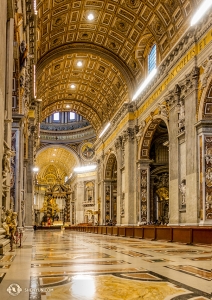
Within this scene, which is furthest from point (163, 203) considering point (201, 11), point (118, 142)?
point (201, 11)

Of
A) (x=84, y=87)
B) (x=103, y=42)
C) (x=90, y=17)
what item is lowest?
(x=84, y=87)

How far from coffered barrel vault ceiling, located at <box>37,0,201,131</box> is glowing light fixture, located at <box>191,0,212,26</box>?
0.49 metres

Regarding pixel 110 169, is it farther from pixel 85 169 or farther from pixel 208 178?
pixel 208 178

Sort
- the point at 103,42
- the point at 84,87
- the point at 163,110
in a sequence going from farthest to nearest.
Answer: the point at 84,87 → the point at 103,42 → the point at 163,110

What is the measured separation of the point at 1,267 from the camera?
454cm

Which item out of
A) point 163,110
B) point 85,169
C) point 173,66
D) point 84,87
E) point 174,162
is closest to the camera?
point 174,162

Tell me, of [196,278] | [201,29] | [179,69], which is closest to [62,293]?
[196,278]

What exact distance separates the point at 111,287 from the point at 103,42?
70.7 feet

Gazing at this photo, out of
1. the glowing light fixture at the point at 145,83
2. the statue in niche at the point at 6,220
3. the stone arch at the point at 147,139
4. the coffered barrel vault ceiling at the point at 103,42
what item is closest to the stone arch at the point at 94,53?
the coffered barrel vault ceiling at the point at 103,42

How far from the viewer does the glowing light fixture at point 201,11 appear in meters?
13.9

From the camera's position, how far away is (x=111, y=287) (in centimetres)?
328

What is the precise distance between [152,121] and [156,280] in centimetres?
1668

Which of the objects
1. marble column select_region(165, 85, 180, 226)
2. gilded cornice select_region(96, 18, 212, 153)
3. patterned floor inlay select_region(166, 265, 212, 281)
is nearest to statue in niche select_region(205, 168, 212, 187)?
marble column select_region(165, 85, 180, 226)

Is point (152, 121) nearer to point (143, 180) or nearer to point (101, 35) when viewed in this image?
point (143, 180)
